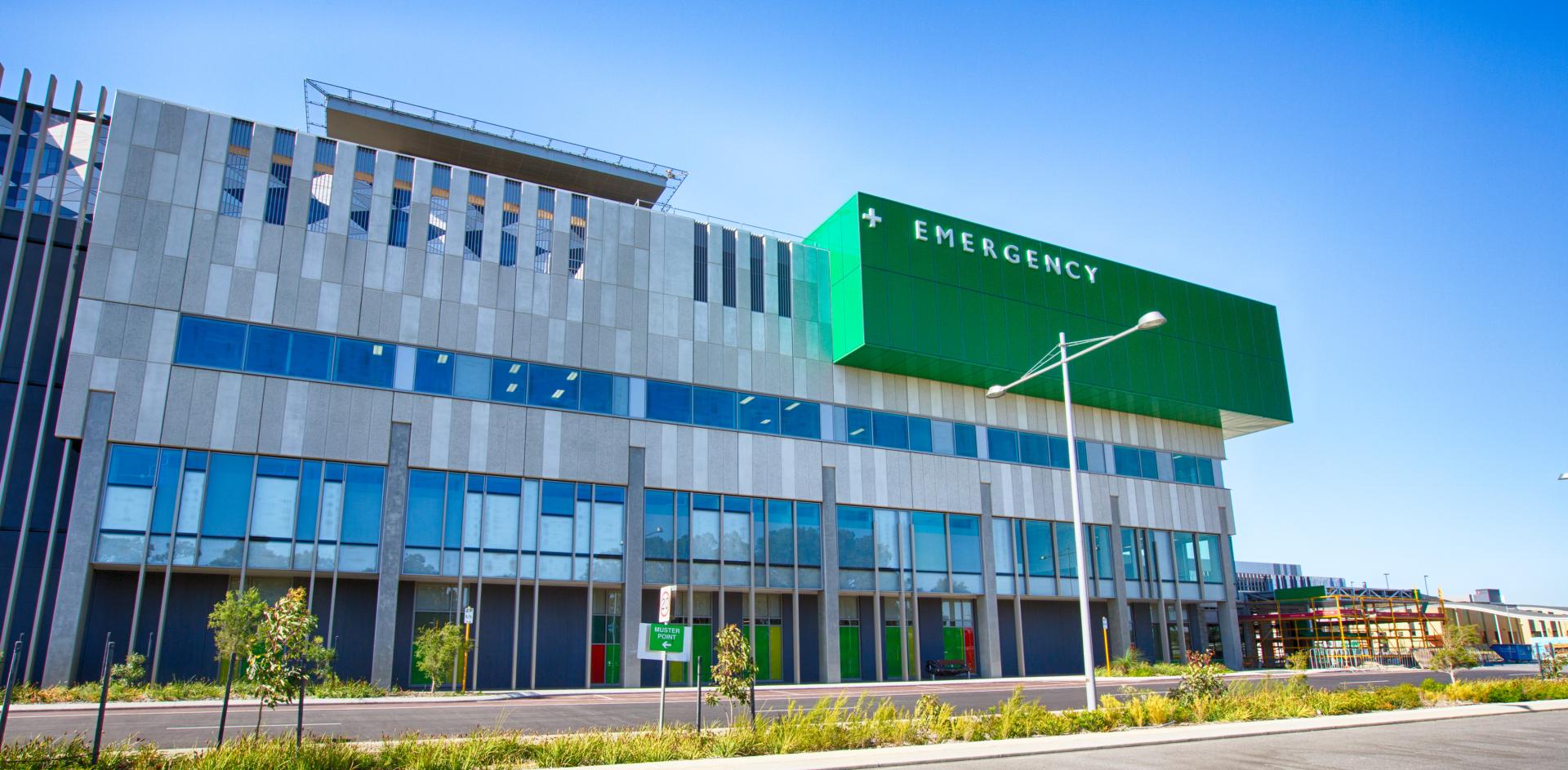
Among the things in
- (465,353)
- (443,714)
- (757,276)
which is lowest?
(443,714)

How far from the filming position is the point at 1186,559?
51.9m

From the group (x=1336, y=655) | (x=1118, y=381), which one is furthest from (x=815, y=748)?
(x=1336, y=655)

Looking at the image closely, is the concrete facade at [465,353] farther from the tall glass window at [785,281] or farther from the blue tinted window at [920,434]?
the blue tinted window at [920,434]

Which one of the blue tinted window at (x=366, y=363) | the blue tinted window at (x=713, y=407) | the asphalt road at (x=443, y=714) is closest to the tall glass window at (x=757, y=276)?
the blue tinted window at (x=713, y=407)

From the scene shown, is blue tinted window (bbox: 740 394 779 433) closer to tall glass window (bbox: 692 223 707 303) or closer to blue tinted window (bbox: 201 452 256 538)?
tall glass window (bbox: 692 223 707 303)

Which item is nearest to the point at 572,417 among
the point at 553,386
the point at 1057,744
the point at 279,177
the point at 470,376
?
the point at 553,386

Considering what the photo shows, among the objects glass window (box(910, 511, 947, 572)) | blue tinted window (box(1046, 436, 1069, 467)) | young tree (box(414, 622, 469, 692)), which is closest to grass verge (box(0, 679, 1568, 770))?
young tree (box(414, 622, 469, 692))

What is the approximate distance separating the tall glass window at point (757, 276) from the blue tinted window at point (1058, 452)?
56.3 feet

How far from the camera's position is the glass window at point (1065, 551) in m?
47.2

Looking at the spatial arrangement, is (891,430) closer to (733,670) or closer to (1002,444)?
(1002,444)

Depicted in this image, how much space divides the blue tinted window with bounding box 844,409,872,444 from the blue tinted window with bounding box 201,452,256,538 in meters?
23.4

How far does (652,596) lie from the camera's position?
38094 mm

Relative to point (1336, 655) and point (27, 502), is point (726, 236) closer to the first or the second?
point (27, 502)

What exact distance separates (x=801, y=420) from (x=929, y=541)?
8.50 m
